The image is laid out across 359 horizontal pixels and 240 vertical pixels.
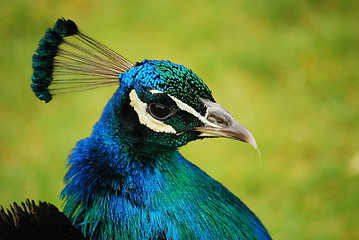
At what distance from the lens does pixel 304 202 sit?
233 centimetres

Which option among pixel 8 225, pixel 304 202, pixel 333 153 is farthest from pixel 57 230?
pixel 333 153

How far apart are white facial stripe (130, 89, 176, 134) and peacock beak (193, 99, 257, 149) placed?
11cm

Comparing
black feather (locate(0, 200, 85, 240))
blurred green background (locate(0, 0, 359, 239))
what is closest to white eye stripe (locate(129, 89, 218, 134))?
black feather (locate(0, 200, 85, 240))

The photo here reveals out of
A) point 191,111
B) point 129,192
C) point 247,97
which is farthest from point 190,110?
point 247,97

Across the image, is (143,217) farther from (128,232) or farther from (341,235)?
(341,235)

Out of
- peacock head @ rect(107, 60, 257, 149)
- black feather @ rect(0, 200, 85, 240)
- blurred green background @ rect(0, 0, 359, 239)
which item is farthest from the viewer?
blurred green background @ rect(0, 0, 359, 239)

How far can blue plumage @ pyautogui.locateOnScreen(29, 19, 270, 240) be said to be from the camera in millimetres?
1011

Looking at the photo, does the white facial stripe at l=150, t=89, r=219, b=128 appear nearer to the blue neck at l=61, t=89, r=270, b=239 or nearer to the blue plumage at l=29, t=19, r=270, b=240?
the blue plumage at l=29, t=19, r=270, b=240

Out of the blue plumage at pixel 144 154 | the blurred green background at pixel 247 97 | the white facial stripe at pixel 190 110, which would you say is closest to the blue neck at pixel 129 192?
the blue plumage at pixel 144 154

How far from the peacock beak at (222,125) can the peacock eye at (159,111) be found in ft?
0.31

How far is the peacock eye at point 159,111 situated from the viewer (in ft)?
3.32

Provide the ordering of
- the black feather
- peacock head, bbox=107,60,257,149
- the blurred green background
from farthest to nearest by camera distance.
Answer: the blurred green background, the black feather, peacock head, bbox=107,60,257,149

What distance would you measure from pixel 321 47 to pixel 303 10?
17.4 inches

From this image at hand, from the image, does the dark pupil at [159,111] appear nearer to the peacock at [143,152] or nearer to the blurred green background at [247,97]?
the peacock at [143,152]
